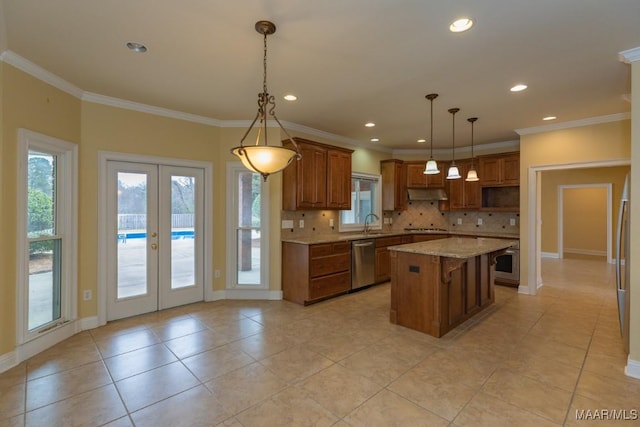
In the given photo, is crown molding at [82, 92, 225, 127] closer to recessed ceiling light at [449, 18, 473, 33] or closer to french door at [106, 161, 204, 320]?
french door at [106, 161, 204, 320]

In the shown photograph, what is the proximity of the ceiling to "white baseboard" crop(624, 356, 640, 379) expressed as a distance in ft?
8.49

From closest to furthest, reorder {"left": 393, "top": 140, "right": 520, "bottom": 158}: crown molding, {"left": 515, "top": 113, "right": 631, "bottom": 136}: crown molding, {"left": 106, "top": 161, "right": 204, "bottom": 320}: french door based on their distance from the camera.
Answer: {"left": 106, "top": 161, "right": 204, "bottom": 320}: french door, {"left": 515, "top": 113, "right": 631, "bottom": 136}: crown molding, {"left": 393, "top": 140, "right": 520, "bottom": 158}: crown molding

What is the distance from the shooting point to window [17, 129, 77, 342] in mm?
2871

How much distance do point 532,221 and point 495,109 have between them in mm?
2038

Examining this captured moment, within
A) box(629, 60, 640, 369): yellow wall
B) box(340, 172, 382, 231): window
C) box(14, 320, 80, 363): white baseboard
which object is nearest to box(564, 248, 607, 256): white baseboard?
box(340, 172, 382, 231): window

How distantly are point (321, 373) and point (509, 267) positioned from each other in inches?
168

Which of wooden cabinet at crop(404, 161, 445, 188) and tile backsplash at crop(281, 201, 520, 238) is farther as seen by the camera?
wooden cabinet at crop(404, 161, 445, 188)

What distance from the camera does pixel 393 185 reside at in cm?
643

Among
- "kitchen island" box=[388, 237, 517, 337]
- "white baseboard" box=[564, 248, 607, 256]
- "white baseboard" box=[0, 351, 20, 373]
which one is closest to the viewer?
"white baseboard" box=[0, 351, 20, 373]

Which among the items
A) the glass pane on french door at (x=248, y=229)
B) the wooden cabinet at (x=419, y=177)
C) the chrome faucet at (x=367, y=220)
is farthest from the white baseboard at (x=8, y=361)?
the wooden cabinet at (x=419, y=177)

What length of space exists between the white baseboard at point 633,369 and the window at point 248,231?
13.1 ft

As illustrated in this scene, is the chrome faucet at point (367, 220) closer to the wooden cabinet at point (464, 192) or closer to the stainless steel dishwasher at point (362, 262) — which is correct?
the stainless steel dishwasher at point (362, 262)

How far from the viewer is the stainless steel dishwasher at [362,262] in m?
5.08

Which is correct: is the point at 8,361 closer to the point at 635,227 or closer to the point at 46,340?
the point at 46,340
